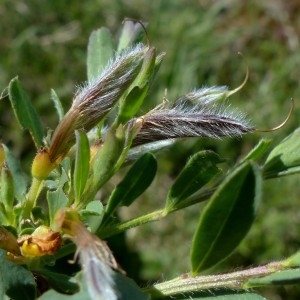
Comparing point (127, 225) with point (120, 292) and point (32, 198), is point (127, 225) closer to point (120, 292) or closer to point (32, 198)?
point (32, 198)

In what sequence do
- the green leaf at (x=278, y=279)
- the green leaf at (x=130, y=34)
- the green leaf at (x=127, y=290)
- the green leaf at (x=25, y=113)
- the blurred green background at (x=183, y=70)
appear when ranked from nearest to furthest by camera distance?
the green leaf at (x=127, y=290), the green leaf at (x=278, y=279), the green leaf at (x=25, y=113), the green leaf at (x=130, y=34), the blurred green background at (x=183, y=70)

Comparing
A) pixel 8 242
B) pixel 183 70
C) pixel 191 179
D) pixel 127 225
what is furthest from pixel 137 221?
pixel 183 70

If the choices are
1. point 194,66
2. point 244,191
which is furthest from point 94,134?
point 194,66

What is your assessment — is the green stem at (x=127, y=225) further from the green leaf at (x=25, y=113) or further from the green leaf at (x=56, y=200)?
the green leaf at (x=25, y=113)

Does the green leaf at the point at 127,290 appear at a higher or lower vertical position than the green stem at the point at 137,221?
lower

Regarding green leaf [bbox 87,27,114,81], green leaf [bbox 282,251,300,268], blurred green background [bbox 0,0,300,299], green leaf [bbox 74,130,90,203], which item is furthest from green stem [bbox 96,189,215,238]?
blurred green background [bbox 0,0,300,299]

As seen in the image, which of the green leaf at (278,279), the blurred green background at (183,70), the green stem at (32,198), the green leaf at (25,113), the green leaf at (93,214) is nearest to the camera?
the green leaf at (278,279)

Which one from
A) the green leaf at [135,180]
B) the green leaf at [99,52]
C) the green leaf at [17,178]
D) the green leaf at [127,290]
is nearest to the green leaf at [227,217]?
the green leaf at [127,290]
